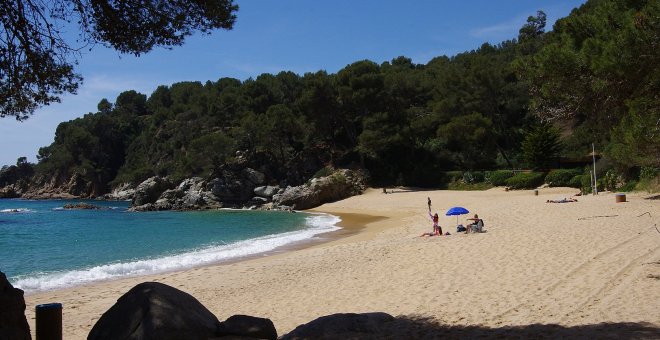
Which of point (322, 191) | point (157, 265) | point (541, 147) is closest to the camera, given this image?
point (157, 265)

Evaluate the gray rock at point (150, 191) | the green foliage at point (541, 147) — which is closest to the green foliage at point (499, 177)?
the green foliage at point (541, 147)

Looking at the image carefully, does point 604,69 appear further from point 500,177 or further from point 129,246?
point 500,177

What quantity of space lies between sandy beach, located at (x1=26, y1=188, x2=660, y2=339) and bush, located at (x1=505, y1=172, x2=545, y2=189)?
20937mm

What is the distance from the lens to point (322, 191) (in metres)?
49.2

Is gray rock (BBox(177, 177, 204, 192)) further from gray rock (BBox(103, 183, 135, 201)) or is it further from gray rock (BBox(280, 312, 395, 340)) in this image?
gray rock (BBox(280, 312, 395, 340))

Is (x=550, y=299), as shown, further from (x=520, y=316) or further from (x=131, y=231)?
(x=131, y=231)

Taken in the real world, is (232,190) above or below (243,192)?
above

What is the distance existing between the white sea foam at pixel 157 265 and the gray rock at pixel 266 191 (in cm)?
2737

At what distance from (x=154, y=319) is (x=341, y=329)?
2.07 metres

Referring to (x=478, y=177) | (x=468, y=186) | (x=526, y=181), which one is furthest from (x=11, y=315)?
(x=478, y=177)

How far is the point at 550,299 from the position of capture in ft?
27.2

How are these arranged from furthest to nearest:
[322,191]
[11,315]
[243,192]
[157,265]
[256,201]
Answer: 1. [243,192]
2. [256,201]
3. [322,191]
4. [157,265]
5. [11,315]

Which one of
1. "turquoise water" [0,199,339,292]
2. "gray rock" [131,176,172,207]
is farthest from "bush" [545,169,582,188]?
"gray rock" [131,176,172,207]

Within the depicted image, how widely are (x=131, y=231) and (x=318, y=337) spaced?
30.0 m
